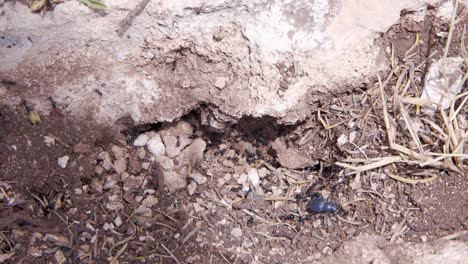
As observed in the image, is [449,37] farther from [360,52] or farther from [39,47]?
[39,47]

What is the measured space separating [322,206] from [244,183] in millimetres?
392

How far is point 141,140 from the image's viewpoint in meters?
2.66

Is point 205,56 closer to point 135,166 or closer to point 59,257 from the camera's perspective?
point 135,166

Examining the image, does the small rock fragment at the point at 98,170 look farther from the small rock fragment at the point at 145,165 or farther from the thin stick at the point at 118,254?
the thin stick at the point at 118,254

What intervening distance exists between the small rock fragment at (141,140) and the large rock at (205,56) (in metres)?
0.16

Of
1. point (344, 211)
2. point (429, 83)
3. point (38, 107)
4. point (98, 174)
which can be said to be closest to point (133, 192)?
point (98, 174)

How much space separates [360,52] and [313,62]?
0.73 ft

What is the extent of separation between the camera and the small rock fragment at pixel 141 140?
2.65 meters

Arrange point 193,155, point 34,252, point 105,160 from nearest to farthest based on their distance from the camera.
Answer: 1. point 34,252
2. point 105,160
3. point 193,155

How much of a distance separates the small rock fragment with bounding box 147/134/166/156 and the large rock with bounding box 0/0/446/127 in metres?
0.19

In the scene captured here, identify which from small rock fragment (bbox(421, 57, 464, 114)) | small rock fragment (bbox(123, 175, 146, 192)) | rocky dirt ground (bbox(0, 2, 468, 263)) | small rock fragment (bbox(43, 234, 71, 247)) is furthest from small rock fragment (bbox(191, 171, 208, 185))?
small rock fragment (bbox(421, 57, 464, 114))

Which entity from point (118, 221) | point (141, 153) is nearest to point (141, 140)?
point (141, 153)

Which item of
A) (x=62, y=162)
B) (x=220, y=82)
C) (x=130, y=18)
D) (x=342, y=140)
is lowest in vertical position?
(x=62, y=162)

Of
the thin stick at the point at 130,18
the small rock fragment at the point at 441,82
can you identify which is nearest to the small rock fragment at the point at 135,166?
the thin stick at the point at 130,18
